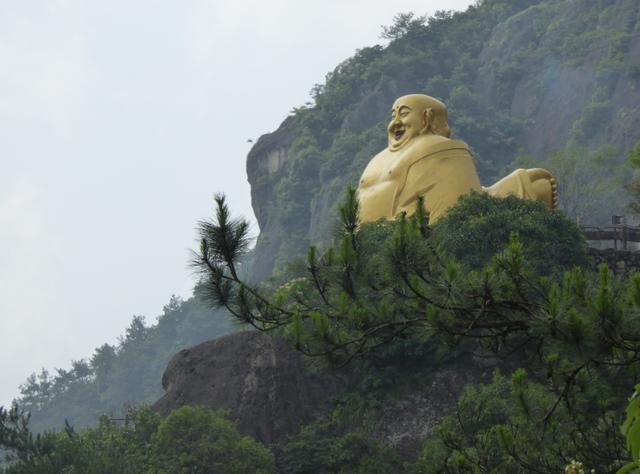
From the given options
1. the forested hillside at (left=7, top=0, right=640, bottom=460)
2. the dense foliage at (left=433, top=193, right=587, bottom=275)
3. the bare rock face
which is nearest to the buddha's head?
the dense foliage at (left=433, top=193, right=587, bottom=275)

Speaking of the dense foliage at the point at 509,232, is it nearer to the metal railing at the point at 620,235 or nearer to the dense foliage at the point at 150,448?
the dense foliage at the point at 150,448

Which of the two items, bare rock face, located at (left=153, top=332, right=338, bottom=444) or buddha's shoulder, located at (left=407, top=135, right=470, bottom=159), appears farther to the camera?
buddha's shoulder, located at (left=407, top=135, right=470, bottom=159)

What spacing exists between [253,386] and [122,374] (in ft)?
110

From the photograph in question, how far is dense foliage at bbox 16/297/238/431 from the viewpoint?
50.0 meters

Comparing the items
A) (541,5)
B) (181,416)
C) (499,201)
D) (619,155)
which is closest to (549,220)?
(499,201)

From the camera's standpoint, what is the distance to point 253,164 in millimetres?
48562

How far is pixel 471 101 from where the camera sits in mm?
46406

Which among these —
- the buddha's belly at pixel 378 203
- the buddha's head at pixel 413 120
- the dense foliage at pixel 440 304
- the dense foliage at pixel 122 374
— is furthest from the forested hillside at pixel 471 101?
the dense foliage at pixel 440 304

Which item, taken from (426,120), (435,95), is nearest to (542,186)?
(426,120)

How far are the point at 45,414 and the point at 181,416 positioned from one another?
3490 cm

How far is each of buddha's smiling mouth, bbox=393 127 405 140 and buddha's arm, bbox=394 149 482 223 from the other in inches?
38.3

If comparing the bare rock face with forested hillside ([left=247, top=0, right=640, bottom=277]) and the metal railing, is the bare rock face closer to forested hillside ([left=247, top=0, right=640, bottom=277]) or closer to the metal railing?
the metal railing

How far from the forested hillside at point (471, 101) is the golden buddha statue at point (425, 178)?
61.1ft

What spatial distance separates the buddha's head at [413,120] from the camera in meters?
21.8
